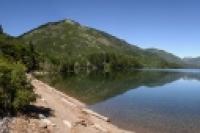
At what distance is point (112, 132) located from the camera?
32.3 m

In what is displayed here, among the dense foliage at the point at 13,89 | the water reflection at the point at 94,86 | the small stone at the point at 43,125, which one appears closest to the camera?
the small stone at the point at 43,125

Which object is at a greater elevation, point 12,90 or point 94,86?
point 12,90

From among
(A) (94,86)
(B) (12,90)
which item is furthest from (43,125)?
(A) (94,86)

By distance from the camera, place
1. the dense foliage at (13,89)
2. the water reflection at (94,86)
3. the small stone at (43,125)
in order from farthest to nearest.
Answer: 1. the water reflection at (94,86)
2. the dense foliage at (13,89)
3. the small stone at (43,125)

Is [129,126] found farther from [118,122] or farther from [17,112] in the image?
[17,112]

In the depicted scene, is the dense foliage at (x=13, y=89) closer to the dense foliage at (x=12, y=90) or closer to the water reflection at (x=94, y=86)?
the dense foliage at (x=12, y=90)

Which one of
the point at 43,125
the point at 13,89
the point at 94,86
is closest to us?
the point at 43,125

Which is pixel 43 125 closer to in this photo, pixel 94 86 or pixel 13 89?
pixel 13 89

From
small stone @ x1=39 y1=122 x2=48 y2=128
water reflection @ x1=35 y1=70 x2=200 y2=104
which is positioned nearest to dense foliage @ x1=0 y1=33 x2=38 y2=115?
small stone @ x1=39 y1=122 x2=48 y2=128

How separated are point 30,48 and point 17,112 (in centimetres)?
16972

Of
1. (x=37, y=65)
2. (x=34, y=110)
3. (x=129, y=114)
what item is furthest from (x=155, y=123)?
(x=37, y=65)

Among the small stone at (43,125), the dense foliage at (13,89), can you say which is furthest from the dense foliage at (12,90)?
the small stone at (43,125)

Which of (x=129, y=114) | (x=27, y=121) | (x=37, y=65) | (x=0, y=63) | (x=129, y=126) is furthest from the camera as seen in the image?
(x=37, y=65)

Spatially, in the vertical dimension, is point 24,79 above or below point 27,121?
above
